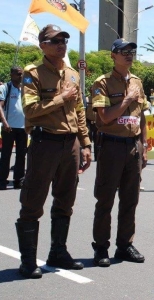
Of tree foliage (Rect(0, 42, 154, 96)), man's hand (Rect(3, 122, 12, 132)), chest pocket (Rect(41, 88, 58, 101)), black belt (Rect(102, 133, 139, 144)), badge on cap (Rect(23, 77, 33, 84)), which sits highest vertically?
tree foliage (Rect(0, 42, 154, 96))

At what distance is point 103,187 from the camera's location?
235 inches

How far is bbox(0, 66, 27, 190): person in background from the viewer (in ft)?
34.2

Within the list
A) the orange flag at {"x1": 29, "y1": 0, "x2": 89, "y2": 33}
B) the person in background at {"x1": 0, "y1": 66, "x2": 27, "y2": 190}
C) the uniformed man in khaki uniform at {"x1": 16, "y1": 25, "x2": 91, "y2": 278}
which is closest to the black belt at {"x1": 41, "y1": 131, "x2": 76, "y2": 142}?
the uniformed man in khaki uniform at {"x1": 16, "y1": 25, "x2": 91, "y2": 278}

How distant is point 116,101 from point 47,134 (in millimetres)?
741

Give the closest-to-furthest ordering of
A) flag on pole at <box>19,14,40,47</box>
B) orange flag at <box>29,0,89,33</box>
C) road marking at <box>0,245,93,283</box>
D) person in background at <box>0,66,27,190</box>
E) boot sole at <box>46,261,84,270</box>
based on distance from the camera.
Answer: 1. road marking at <box>0,245,93,283</box>
2. boot sole at <box>46,261,84,270</box>
3. orange flag at <box>29,0,89,33</box>
4. person in background at <box>0,66,27,190</box>
5. flag on pole at <box>19,14,40,47</box>

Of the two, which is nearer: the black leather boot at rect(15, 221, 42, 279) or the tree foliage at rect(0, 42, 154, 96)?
the black leather boot at rect(15, 221, 42, 279)

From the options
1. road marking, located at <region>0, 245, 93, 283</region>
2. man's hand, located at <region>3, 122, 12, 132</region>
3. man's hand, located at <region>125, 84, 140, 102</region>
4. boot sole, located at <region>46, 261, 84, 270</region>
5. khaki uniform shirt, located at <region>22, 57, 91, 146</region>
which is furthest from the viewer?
man's hand, located at <region>3, 122, 12, 132</region>

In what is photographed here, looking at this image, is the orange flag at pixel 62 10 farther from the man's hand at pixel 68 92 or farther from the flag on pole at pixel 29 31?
the flag on pole at pixel 29 31

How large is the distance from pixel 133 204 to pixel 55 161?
100 cm

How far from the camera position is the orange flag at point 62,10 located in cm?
785

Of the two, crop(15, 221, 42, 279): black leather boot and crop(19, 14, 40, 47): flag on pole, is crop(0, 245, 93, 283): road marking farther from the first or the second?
crop(19, 14, 40, 47): flag on pole

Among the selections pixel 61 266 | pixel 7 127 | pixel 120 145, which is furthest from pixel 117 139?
pixel 7 127

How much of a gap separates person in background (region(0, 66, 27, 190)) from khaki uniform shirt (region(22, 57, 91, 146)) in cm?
486

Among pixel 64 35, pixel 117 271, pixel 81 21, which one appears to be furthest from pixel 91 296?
pixel 81 21
